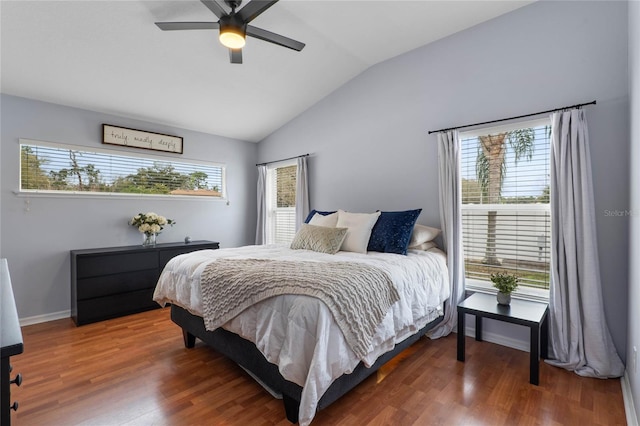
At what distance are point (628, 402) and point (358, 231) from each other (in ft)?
6.82

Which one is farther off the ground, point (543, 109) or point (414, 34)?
point (414, 34)

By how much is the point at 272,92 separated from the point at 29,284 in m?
3.37

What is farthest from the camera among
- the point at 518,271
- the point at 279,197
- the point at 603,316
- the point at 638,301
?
the point at 279,197

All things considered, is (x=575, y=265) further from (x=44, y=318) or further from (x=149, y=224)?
(x=44, y=318)

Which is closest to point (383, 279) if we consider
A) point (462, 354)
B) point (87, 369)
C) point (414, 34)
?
point (462, 354)

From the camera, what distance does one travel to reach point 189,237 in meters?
4.41

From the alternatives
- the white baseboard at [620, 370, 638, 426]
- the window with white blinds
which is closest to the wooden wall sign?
the window with white blinds

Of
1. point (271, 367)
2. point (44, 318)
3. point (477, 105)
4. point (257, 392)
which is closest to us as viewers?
point (271, 367)

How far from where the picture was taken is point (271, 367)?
1707mm

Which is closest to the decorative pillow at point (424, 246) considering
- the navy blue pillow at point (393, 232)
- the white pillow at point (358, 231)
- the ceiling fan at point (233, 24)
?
the navy blue pillow at point (393, 232)

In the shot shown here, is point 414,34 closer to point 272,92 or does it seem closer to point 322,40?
point 322,40

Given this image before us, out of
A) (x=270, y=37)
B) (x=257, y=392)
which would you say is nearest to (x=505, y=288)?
(x=257, y=392)

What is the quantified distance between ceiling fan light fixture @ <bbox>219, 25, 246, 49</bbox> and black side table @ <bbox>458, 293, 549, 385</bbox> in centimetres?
259

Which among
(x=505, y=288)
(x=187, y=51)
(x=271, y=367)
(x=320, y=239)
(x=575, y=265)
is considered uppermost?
(x=187, y=51)
